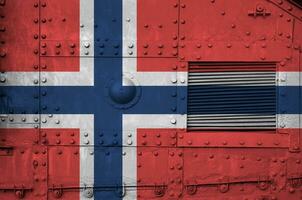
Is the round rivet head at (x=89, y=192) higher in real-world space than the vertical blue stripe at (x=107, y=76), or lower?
lower

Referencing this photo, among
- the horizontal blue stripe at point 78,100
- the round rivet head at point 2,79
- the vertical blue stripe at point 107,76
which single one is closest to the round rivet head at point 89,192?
the vertical blue stripe at point 107,76

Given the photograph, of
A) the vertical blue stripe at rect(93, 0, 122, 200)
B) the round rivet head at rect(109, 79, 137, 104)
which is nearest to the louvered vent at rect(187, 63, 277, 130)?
the round rivet head at rect(109, 79, 137, 104)

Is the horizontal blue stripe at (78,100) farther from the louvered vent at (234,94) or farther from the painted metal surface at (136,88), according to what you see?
the louvered vent at (234,94)

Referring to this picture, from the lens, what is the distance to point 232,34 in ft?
7.33

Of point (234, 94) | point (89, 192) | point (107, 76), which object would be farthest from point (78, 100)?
point (234, 94)

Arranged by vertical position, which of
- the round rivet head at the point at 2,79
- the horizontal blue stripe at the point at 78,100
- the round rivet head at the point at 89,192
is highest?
the round rivet head at the point at 2,79

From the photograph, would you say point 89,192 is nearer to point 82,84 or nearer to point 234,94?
point 82,84

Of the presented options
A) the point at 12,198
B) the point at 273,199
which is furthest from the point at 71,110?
the point at 273,199

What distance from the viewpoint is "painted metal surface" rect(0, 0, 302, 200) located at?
2.22 metres

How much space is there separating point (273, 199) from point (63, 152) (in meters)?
1.46

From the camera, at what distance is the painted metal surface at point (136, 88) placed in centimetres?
222

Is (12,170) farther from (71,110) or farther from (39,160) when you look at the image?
(71,110)

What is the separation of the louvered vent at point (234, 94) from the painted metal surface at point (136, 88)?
28 millimetres

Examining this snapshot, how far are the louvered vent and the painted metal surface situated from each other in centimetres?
3
